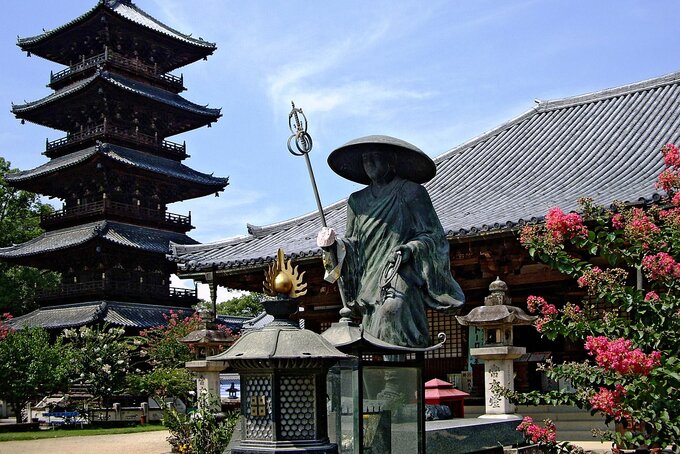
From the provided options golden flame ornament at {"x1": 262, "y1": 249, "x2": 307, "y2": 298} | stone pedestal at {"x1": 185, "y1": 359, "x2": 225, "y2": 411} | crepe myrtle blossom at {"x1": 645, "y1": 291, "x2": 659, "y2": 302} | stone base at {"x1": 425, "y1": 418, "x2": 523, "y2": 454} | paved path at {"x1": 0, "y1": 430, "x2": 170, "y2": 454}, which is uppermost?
golden flame ornament at {"x1": 262, "y1": 249, "x2": 307, "y2": 298}

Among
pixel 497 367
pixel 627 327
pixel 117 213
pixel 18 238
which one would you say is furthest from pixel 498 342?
pixel 18 238

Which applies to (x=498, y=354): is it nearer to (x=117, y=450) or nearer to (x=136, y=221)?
(x=117, y=450)

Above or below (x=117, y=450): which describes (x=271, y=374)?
above

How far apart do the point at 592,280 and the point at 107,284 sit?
28801mm

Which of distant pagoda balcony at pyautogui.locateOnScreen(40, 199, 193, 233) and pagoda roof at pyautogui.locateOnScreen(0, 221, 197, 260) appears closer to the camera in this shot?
pagoda roof at pyautogui.locateOnScreen(0, 221, 197, 260)

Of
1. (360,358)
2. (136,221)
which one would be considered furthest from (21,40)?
(360,358)

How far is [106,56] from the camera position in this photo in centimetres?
3431

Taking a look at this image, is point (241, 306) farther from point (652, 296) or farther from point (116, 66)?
point (652, 296)

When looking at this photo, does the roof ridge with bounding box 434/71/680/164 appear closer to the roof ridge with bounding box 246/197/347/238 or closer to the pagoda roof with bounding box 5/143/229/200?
the roof ridge with bounding box 246/197/347/238

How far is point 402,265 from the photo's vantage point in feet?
20.9

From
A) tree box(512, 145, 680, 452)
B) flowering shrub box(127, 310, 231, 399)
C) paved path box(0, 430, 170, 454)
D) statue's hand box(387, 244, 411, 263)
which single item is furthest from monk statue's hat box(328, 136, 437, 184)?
flowering shrub box(127, 310, 231, 399)

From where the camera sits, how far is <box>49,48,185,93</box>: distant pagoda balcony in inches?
1367

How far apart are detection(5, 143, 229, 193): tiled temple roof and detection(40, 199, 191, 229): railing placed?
72.2 inches

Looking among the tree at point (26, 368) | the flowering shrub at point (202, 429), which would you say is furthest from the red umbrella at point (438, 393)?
the tree at point (26, 368)
